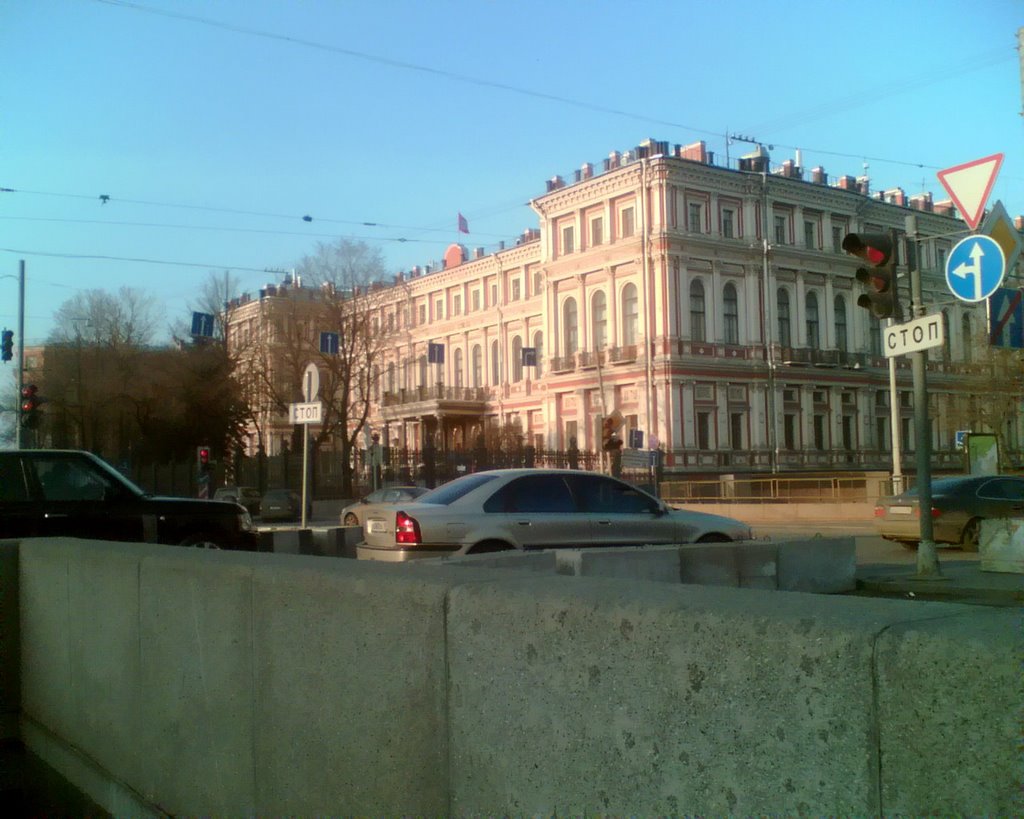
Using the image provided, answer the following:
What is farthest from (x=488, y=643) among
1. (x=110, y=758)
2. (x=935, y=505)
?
(x=935, y=505)

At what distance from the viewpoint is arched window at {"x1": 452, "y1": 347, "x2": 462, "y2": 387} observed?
6825 cm

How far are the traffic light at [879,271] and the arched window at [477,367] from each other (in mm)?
55526

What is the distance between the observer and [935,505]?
19.2 meters

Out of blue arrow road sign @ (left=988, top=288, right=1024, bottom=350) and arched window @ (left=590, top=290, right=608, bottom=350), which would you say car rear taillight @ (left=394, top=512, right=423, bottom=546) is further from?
arched window @ (left=590, top=290, right=608, bottom=350)

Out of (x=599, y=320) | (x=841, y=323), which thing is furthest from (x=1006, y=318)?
(x=841, y=323)

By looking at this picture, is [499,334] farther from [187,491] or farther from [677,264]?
[187,491]

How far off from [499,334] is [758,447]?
63.1ft

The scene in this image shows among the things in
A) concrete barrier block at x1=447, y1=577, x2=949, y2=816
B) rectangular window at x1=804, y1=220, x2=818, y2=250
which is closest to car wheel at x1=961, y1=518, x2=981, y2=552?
concrete barrier block at x1=447, y1=577, x2=949, y2=816

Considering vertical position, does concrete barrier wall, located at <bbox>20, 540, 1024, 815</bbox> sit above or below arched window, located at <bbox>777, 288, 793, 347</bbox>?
below

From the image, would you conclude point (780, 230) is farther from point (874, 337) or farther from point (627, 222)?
point (874, 337)

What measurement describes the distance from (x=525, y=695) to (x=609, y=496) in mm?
9152

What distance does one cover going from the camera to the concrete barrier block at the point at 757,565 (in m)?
10.6

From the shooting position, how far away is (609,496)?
11891 millimetres

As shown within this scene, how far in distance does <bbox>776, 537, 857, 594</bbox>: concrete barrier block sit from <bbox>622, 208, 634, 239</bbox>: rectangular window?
1648 inches
